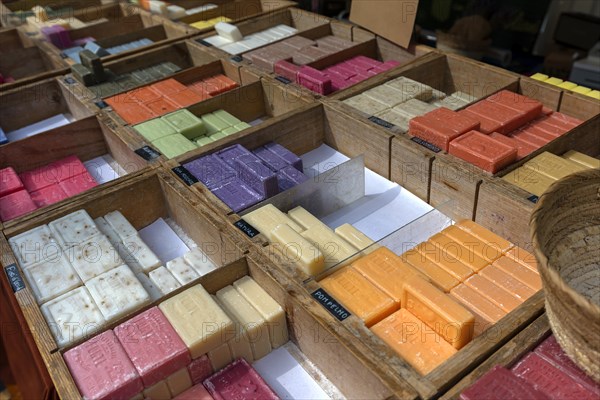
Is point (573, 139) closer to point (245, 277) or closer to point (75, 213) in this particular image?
point (245, 277)

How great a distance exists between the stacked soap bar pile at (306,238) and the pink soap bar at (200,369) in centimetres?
72

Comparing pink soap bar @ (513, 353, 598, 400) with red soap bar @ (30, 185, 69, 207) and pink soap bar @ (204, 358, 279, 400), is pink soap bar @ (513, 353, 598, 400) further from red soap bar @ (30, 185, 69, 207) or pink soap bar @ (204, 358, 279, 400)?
red soap bar @ (30, 185, 69, 207)

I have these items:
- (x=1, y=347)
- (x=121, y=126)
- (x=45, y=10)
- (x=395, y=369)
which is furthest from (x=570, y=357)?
(x=45, y=10)

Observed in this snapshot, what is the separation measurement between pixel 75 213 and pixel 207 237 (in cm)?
95

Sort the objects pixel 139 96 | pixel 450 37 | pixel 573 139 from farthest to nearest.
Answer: pixel 450 37
pixel 139 96
pixel 573 139

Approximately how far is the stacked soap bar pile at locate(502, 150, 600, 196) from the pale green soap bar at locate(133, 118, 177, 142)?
2.70 m

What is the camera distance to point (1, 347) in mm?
5578

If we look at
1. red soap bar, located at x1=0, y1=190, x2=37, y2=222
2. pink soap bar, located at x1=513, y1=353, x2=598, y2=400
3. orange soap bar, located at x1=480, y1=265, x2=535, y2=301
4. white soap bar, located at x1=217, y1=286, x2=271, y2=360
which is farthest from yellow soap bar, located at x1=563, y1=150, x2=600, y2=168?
red soap bar, located at x1=0, y1=190, x2=37, y2=222

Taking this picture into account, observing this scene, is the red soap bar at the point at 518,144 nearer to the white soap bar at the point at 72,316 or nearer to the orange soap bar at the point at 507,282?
the orange soap bar at the point at 507,282

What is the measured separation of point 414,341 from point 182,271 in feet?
4.99

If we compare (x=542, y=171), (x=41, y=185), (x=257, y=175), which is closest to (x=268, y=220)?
(x=257, y=175)

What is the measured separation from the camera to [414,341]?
2549 millimetres

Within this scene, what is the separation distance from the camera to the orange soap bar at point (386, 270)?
281cm

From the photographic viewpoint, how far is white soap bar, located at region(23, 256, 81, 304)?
3035 millimetres
